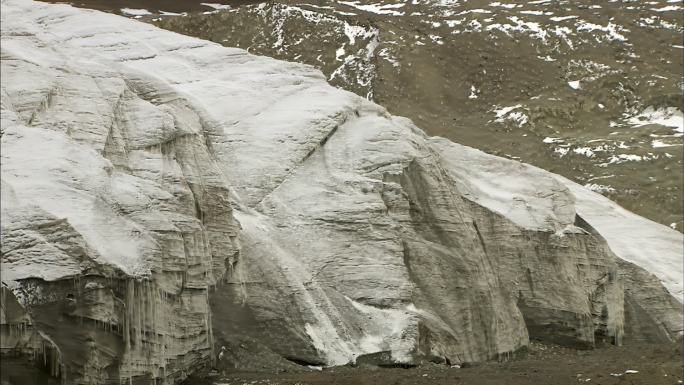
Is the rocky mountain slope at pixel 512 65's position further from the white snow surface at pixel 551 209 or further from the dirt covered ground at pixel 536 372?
the dirt covered ground at pixel 536 372

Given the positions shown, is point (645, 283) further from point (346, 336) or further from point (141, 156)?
point (141, 156)

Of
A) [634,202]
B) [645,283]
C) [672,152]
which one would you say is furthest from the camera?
[672,152]

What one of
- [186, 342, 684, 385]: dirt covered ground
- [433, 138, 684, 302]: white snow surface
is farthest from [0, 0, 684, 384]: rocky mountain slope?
[186, 342, 684, 385]: dirt covered ground

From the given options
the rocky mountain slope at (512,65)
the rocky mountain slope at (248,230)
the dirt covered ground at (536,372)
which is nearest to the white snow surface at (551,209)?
the rocky mountain slope at (248,230)

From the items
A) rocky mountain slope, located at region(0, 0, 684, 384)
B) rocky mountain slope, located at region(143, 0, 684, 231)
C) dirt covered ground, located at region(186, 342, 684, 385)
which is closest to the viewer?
rocky mountain slope, located at region(0, 0, 684, 384)

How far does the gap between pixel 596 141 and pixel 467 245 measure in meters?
40.4

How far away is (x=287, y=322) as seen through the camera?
73.1ft

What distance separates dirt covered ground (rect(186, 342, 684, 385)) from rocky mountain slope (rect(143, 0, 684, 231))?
32.2 metres

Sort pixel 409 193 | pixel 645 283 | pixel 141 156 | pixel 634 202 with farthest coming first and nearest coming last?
1. pixel 634 202
2. pixel 645 283
3. pixel 409 193
4. pixel 141 156

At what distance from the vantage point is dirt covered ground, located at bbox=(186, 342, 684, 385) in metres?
20.5

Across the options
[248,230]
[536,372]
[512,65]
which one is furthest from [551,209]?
[512,65]

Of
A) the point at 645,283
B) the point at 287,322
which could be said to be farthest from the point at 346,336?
the point at 645,283

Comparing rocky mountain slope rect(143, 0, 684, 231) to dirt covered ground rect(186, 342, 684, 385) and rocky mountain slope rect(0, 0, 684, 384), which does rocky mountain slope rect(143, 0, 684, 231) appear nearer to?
rocky mountain slope rect(0, 0, 684, 384)

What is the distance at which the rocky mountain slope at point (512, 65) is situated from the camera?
65.2m
